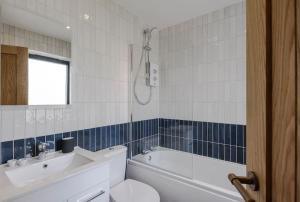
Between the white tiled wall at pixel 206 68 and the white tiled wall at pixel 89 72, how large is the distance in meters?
0.59

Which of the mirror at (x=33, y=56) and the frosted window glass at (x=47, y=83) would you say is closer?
the mirror at (x=33, y=56)

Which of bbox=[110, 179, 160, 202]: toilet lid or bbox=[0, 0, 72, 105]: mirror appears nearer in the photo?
bbox=[0, 0, 72, 105]: mirror

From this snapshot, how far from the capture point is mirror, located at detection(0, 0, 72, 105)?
1271mm

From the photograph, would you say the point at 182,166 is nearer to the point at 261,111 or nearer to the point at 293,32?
the point at 261,111

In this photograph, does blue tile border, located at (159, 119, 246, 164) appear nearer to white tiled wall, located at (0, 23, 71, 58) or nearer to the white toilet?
the white toilet

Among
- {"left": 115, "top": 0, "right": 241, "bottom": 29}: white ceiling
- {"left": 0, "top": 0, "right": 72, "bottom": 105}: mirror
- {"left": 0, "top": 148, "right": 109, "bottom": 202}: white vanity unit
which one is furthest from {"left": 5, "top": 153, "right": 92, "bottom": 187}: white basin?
{"left": 115, "top": 0, "right": 241, "bottom": 29}: white ceiling

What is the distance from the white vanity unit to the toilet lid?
282mm

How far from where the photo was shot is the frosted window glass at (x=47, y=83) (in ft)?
4.58

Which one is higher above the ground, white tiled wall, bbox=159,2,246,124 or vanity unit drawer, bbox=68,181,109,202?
white tiled wall, bbox=159,2,246,124

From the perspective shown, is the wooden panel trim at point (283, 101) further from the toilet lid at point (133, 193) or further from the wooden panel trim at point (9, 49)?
the wooden panel trim at point (9, 49)

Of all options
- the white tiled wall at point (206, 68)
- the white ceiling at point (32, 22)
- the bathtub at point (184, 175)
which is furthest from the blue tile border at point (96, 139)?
the white ceiling at point (32, 22)

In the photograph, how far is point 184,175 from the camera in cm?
180

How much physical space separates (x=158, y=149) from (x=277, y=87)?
2.30 m

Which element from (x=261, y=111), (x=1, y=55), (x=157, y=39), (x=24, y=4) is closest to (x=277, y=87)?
(x=261, y=111)
